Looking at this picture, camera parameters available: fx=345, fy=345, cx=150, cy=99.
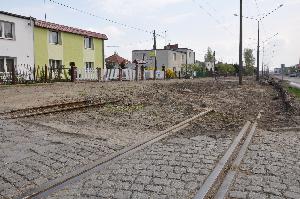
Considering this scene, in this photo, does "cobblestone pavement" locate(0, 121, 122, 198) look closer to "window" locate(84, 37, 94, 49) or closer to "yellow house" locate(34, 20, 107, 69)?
"yellow house" locate(34, 20, 107, 69)

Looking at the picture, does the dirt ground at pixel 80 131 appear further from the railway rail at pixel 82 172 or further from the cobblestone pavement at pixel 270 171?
the cobblestone pavement at pixel 270 171

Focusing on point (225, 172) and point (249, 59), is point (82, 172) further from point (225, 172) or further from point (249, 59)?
point (249, 59)

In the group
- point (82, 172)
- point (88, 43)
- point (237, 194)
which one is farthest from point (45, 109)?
point (88, 43)

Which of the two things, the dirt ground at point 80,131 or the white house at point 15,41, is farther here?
the white house at point 15,41

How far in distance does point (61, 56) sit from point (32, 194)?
3020 centimetres

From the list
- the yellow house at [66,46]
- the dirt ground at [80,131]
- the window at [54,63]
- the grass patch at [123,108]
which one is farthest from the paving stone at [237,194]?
the window at [54,63]

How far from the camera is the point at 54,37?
107 feet

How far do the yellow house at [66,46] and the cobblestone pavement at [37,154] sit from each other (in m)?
20.6

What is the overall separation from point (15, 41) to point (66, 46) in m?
6.85

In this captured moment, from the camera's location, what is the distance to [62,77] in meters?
28.5

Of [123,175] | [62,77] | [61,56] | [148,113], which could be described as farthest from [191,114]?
[61,56]

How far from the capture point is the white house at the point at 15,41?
2647 centimetres

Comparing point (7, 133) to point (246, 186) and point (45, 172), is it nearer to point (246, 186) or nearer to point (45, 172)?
point (45, 172)

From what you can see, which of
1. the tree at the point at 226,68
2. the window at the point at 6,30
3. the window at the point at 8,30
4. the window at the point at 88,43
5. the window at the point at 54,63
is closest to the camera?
the window at the point at 6,30
